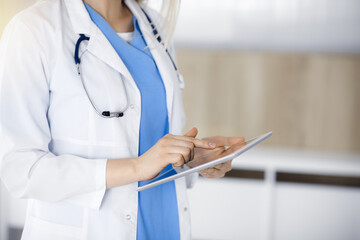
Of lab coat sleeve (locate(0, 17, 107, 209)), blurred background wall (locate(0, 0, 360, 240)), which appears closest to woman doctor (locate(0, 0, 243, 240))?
lab coat sleeve (locate(0, 17, 107, 209))

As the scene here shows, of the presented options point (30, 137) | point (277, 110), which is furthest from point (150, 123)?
point (277, 110)

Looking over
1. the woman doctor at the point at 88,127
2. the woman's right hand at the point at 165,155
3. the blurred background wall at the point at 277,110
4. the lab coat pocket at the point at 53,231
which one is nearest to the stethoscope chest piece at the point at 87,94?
the woman doctor at the point at 88,127

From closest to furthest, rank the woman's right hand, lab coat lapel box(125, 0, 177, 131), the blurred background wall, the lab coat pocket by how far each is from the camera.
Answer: the woman's right hand → the lab coat pocket → lab coat lapel box(125, 0, 177, 131) → the blurred background wall

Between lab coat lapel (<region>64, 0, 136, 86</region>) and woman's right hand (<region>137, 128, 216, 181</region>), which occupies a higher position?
lab coat lapel (<region>64, 0, 136, 86</region>)

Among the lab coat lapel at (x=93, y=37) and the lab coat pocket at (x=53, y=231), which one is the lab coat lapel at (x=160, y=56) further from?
the lab coat pocket at (x=53, y=231)

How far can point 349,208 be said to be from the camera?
2.69 meters

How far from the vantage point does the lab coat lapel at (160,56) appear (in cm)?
122

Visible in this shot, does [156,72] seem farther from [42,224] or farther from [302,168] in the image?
[302,168]

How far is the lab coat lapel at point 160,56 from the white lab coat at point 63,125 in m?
0.14

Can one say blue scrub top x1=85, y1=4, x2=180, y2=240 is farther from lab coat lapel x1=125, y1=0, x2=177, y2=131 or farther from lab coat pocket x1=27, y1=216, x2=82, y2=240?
lab coat pocket x1=27, y1=216, x2=82, y2=240

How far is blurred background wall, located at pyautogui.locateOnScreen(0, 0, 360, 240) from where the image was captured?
2727 mm

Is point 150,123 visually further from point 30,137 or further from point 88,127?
point 30,137

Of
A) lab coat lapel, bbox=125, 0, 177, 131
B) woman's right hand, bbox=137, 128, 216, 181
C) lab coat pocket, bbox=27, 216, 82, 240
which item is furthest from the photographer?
lab coat lapel, bbox=125, 0, 177, 131

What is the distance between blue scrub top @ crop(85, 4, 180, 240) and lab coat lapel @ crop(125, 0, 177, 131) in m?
0.01
